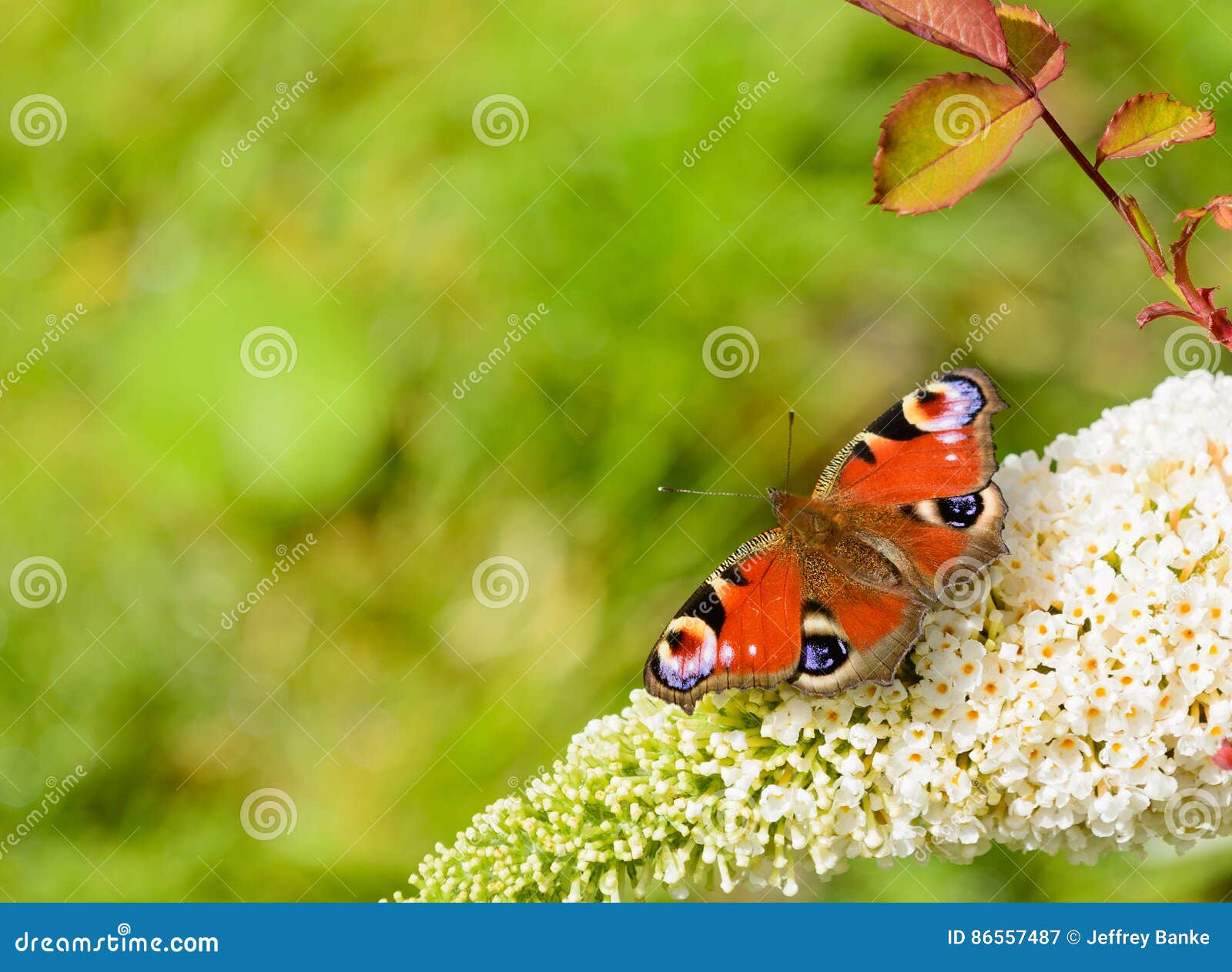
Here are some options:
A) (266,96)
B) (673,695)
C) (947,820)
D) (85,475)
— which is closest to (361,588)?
(85,475)

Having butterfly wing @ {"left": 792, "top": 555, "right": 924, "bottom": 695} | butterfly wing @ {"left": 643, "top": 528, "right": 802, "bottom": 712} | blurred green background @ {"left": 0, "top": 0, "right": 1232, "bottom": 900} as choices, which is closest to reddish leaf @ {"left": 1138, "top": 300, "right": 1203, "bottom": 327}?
butterfly wing @ {"left": 792, "top": 555, "right": 924, "bottom": 695}

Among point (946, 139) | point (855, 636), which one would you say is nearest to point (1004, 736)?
point (855, 636)

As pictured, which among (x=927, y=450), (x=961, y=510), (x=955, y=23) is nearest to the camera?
(x=955, y=23)

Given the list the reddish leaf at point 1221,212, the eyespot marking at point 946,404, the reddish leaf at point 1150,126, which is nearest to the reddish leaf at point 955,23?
the reddish leaf at point 1150,126

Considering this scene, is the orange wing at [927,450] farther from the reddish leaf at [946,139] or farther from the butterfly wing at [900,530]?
the reddish leaf at [946,139]

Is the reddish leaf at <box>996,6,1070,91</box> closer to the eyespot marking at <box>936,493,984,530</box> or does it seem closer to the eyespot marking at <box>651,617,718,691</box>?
the eyespot marking at <box>936,493,984,530</box>

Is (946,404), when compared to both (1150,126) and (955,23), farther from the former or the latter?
(955,23)
